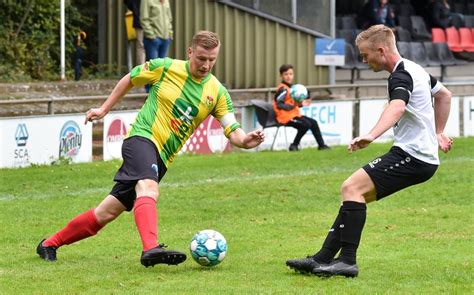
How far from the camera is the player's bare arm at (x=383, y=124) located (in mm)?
8055

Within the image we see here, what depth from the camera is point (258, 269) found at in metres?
9.29

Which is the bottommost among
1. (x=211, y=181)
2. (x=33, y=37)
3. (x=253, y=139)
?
(x=211, y=181)

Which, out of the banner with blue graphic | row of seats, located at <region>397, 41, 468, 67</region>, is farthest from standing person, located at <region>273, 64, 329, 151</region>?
row of seats, located at <region>397, 41, 468, 67</region>

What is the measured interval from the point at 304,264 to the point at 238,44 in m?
15.7

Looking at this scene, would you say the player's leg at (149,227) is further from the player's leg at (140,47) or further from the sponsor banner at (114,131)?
the player's leg at (140,47)

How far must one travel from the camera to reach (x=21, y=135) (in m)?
16.6

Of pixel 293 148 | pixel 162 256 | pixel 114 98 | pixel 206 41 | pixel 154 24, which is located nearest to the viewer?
pixel 162 256

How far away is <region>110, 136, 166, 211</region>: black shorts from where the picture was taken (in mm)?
9117

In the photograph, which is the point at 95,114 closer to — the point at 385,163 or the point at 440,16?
the point at 385,163

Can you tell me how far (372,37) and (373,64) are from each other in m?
0.20

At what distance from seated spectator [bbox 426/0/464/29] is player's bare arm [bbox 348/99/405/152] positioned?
866 inches

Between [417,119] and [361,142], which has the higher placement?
[417,119]

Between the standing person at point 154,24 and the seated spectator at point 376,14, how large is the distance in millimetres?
7662

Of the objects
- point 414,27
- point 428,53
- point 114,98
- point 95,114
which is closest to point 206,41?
point 114,98
